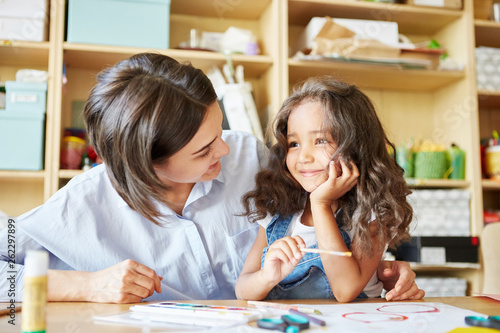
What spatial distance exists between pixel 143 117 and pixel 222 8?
144 centimetres

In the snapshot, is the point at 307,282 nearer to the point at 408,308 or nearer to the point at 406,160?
the point at 408,308

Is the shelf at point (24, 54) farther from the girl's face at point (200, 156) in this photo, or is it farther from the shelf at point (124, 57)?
the girl's face at point (200, 156)

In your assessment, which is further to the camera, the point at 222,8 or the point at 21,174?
the point at 222,8

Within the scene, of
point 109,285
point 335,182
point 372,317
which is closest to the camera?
point 372,317

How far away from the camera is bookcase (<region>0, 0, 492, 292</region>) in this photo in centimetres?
187

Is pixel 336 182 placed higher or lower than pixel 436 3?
lower

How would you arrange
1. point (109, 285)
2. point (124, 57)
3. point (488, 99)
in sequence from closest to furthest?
point (109, 285) < point (124, 57) < point (488, 99)

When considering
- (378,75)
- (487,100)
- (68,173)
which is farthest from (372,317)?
(487,100)

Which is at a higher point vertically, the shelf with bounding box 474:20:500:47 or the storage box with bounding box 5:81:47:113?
the shelf with bounding box 474:20:500:47

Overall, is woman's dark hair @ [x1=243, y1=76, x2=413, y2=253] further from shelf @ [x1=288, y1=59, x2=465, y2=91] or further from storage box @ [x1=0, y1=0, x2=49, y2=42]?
storage box @ [x1=0, y1=0, x2=49, y2=42]

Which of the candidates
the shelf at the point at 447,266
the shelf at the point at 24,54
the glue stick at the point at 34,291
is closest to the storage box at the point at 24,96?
the shelf at the point at 24,54

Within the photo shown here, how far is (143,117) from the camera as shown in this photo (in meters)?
0.90

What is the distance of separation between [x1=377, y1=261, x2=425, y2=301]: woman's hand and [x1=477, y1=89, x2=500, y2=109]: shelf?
1521 millimetres

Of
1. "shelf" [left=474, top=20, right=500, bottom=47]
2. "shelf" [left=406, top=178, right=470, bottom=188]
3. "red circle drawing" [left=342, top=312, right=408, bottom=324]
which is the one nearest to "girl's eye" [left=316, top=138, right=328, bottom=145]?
"red circle drawing" [left=342, top=312, right=408, bottom=324]
